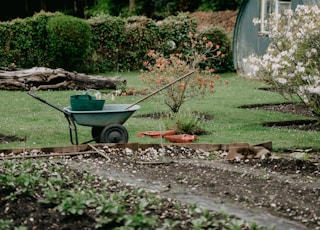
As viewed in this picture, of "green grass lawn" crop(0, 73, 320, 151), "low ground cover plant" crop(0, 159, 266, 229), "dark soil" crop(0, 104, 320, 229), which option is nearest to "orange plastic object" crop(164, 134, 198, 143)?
"green grass lawn" crop(0, 73, 320, 151)

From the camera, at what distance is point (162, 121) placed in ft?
37.9

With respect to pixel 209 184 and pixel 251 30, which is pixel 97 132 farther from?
pixel 251 30

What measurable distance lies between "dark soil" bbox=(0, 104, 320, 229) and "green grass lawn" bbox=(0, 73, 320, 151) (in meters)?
1.17

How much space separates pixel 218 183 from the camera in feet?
24.4

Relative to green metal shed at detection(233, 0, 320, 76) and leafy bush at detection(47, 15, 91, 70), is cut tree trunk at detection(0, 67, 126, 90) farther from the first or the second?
green metal shed at detection(233, 0, 320, 76)

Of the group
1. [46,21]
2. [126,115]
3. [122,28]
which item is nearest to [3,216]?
[126,115]

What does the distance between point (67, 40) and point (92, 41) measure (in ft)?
6.17

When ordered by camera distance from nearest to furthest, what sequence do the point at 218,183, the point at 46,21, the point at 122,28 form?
the point at 218,183
the point at 46,21
the point at 122,28

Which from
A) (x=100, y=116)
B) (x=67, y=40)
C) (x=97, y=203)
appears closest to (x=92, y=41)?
(x=67, y=40)

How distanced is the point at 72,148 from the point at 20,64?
45.6 feet

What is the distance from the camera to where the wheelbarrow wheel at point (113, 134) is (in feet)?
30.9

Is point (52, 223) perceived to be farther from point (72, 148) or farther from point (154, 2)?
point (154, 2)

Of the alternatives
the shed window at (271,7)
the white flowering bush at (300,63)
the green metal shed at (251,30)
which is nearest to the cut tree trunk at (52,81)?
the green metal shed at (251,30)

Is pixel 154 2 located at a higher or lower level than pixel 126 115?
higher
